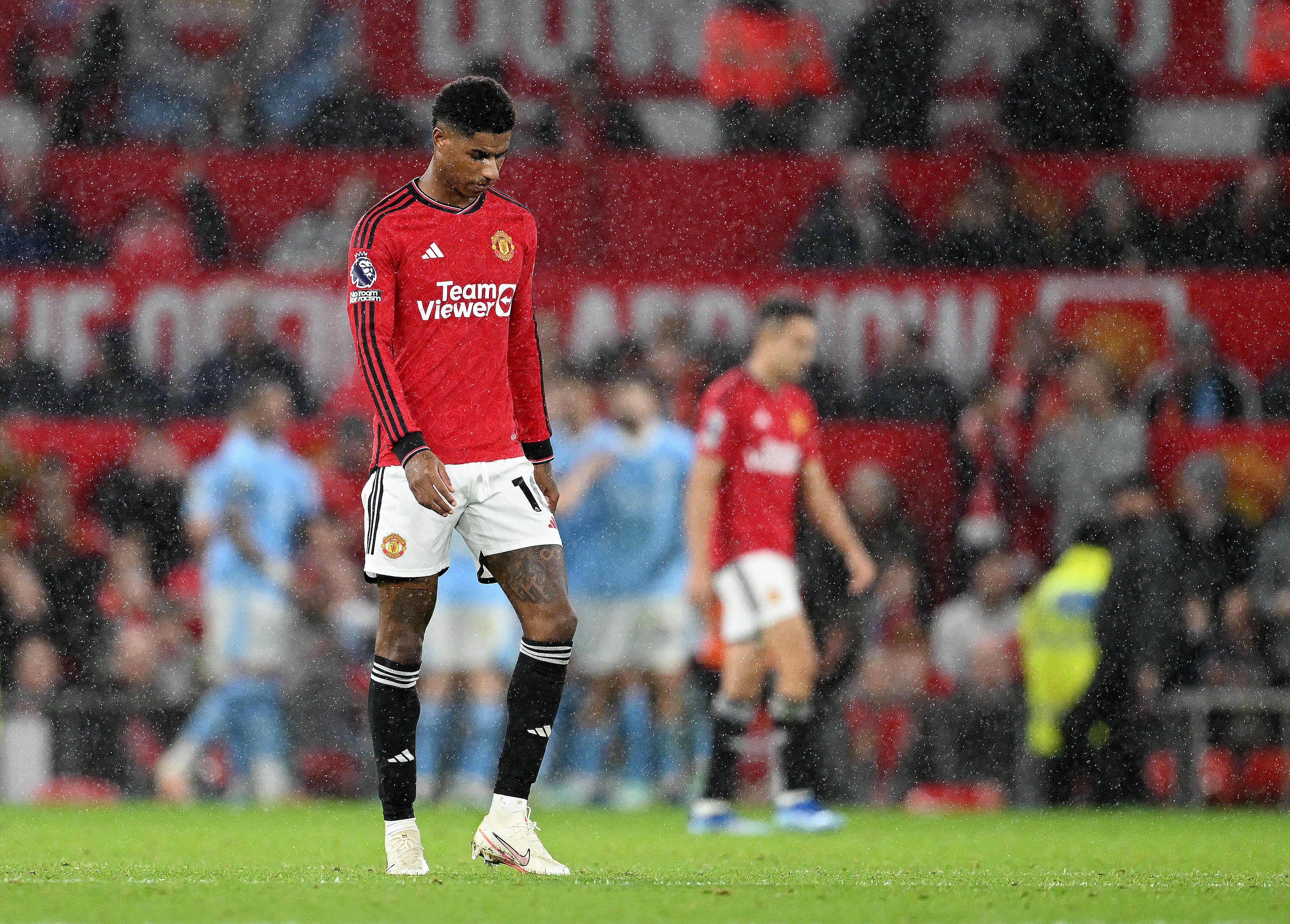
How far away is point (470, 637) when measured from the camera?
11.0 meters

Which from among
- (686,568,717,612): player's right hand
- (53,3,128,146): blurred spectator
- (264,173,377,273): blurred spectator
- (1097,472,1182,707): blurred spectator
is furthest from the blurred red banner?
(686,568,717,612): player's right hand

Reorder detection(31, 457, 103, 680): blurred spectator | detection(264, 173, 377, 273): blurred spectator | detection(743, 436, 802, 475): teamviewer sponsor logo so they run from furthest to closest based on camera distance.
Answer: detection(264, 173, 377, 273): blurred spectator < detection(31, 457, 103, 680): blurred spectator < detection(743, 436, 802, 475): teamviewer sponsor logo

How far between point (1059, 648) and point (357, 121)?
6992 millimetres

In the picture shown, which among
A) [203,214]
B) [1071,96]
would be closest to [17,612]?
[203,214]

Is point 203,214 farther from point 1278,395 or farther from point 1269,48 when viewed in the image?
point 1269,48

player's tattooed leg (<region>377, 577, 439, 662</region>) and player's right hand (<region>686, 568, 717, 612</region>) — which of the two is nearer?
player's tattooed leg (<region>377, 577, 439, 662</region>)

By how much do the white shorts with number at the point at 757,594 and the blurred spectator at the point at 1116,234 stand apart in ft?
17.5

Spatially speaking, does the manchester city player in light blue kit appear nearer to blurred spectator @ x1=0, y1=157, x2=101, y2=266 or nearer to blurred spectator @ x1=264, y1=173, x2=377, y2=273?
blurred spectator @ x1=264, y1=173, x2=377, y2=273

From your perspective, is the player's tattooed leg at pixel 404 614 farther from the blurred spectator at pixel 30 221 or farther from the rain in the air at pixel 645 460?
the blurred spectator at pixel 30 221

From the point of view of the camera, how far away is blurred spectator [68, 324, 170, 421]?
12.7 m

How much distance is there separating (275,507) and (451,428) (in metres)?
5.26

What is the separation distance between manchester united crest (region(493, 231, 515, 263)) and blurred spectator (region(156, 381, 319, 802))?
16.8ft

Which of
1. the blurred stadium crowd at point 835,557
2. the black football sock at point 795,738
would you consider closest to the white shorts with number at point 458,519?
the black football sock at point 795,738

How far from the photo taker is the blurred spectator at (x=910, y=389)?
40.9ft
